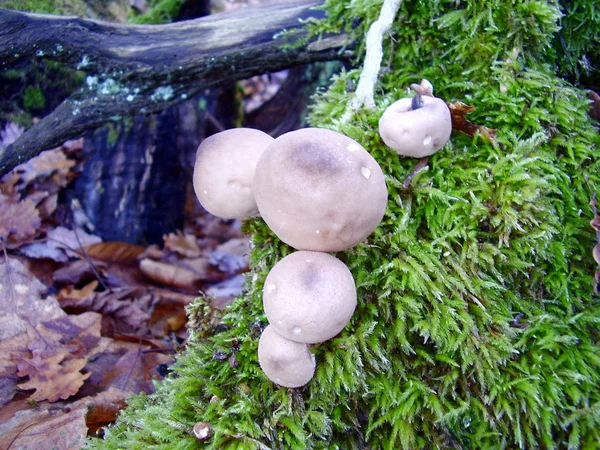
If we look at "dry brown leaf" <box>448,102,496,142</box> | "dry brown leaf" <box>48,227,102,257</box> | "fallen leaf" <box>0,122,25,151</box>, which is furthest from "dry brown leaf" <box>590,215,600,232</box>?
"fallen leaf" <box>0,122,25,151</box>

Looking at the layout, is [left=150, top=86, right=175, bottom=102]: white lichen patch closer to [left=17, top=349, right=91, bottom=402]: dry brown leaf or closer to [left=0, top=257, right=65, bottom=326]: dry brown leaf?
[left=0, top=257, right=65, bottom=326]: dry brown leaf

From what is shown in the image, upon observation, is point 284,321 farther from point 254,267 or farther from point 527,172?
point 527,172

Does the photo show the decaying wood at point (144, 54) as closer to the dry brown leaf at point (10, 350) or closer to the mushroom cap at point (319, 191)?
the dry brown leaf at point (10, 350)

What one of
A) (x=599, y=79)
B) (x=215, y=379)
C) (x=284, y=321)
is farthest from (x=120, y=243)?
(x=599, y=79)

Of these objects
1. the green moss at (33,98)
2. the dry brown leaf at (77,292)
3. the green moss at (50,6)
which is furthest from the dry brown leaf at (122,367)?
the green moss at (50,6)

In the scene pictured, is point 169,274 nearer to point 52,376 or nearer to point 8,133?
point 52,376

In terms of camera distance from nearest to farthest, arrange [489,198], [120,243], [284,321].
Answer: [284,321], [489,198], [120,243]

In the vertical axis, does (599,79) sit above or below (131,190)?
above
